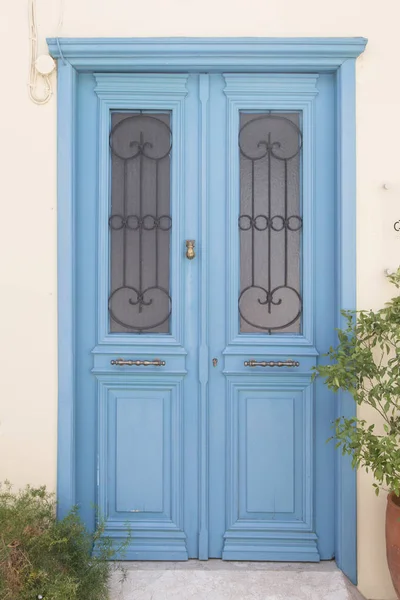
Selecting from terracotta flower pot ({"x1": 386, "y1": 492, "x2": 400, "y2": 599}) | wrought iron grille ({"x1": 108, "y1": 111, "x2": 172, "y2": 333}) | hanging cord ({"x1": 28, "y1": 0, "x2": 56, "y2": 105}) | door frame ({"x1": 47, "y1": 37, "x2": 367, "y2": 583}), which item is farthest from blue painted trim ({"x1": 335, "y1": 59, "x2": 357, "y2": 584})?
hanging cord ({"x1": 28, "y1": 0, "x2": 56, "y2": 105})

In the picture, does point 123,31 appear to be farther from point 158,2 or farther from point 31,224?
point 31,224

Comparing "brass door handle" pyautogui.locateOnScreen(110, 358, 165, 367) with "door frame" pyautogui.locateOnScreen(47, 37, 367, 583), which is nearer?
"door frame" pyautogui.locateOnScreen(47, 37, 367, 583)

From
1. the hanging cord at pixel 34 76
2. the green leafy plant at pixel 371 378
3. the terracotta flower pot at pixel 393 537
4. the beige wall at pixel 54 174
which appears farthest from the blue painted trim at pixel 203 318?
the terracotta flower pot at pixel 393 537

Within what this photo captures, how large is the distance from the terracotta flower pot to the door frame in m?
0.25

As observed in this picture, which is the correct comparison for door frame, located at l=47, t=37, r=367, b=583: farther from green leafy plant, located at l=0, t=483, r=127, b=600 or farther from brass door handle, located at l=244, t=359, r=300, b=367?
brass door handle, located at l=244, t=359, r=300, b=367

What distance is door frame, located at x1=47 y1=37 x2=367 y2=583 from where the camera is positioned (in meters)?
3.16

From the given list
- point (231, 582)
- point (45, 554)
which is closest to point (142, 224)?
point (45, 554)

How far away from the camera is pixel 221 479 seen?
332 centimetres

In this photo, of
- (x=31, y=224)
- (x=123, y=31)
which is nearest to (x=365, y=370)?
(x=31, y=224)

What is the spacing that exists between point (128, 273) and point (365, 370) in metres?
1.32

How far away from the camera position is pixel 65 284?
Answer: 126 inches

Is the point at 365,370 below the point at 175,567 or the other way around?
the other way around

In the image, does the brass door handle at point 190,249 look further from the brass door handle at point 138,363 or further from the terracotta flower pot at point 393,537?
the terracotta flower pot at point 393,537

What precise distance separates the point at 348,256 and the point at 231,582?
1727mm
